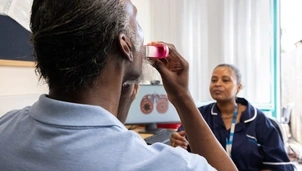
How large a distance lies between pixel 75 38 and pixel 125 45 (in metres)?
0.10

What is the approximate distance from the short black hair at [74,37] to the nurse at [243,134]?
Answer: 1.00m

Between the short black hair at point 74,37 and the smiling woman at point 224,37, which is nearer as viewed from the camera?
the short black hair at point 74,37

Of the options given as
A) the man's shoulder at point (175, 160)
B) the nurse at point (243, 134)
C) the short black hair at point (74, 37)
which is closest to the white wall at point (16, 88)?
the nurse at point (243, 134)

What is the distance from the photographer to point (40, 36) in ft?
1.74

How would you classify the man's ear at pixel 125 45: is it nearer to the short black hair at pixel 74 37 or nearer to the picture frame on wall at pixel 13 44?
the short black hair at pixel 74 37

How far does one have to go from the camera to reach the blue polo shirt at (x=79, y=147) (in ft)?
1.52

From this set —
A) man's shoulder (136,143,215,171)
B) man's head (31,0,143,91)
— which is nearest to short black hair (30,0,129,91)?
man's head (31,0,143,91)

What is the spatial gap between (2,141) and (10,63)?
1061mm

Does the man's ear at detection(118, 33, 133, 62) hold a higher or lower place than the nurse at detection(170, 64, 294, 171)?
higher

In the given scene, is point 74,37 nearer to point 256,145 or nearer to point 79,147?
point 79,147

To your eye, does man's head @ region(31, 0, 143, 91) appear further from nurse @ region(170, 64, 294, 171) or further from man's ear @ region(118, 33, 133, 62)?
nurse @ region(170, 64, 294, 171)

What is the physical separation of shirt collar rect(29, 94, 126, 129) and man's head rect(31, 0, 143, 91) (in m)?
0.04

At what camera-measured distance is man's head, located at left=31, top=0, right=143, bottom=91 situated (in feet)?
1.68

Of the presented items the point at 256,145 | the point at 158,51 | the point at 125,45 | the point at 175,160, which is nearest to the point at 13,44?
the point at 158,51
